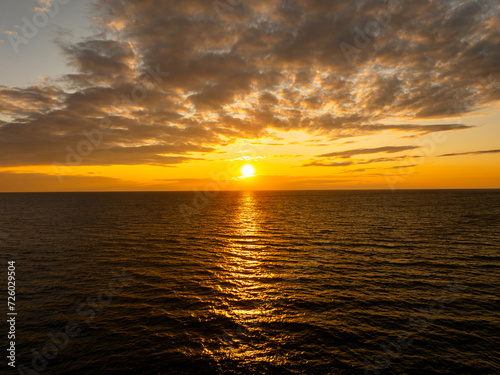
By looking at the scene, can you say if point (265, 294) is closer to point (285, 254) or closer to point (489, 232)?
point (285, 254)

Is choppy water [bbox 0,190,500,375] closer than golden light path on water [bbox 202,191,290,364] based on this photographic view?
Yes

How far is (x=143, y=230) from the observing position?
6575 centimetres

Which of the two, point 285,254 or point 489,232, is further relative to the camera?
point 489,232

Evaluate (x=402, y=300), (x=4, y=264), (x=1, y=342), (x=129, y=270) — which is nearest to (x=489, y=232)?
(x=402, y=300)

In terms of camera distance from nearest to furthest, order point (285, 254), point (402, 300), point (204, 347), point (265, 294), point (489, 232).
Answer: point (204, 347) < point (402, 300) < point (265, 294) < point (285, 254) < point (489, 232)

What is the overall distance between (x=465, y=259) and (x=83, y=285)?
54.4 metres

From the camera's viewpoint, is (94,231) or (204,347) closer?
(204,347)

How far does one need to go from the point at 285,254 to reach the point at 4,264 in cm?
4290

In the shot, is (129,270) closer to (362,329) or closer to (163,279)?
(163,279)

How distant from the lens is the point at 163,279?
3259cm

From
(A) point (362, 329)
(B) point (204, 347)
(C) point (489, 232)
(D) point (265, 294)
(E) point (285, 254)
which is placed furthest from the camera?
(C) point (489, 232)

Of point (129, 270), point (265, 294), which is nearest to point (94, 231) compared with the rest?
point (129, 270)

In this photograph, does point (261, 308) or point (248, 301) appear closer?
point (261, 308)

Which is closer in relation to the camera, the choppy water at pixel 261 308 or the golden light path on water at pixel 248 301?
the choppy water at pixel 261 308
